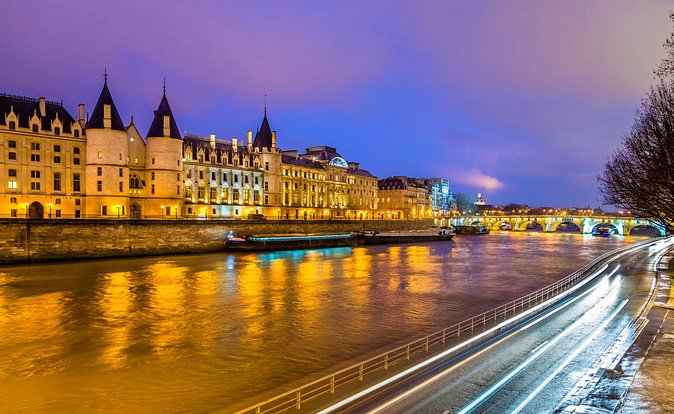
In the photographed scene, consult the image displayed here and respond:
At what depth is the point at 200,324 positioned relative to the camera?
21.0 m

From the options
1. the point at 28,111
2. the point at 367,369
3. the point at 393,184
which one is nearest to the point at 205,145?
the point at 28,111

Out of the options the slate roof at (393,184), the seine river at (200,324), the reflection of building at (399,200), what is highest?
the slate roof at (393,184)

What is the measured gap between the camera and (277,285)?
1282 inches

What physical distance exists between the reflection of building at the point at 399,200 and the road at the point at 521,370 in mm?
113516

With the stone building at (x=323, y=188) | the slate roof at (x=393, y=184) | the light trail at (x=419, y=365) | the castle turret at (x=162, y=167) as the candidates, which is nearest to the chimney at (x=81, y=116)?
the castle turret at (x=162, y=167)

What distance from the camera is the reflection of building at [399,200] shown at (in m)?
140

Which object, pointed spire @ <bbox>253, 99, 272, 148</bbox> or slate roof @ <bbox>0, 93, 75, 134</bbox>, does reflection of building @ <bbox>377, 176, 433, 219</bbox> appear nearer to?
pointed spire @ <bbox>253, 99, 272, 148</bbox>

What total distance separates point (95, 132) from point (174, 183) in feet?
39.9

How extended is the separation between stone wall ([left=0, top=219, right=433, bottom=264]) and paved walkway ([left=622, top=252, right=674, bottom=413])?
4689cm

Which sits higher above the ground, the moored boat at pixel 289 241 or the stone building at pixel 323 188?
the stone building at pixel 323 188

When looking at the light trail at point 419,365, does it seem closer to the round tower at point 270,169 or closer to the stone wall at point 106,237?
the stone wall at point 106,237

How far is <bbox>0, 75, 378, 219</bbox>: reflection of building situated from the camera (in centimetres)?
5322

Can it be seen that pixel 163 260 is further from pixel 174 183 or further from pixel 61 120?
pixel 61 120

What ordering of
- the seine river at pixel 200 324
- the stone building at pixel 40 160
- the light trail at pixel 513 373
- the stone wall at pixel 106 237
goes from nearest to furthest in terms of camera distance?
the light trail at pixel 513 373, the seine river at pixel 200 324, the stone wall at pixel 106 237, the stone building at pixel 40 160
